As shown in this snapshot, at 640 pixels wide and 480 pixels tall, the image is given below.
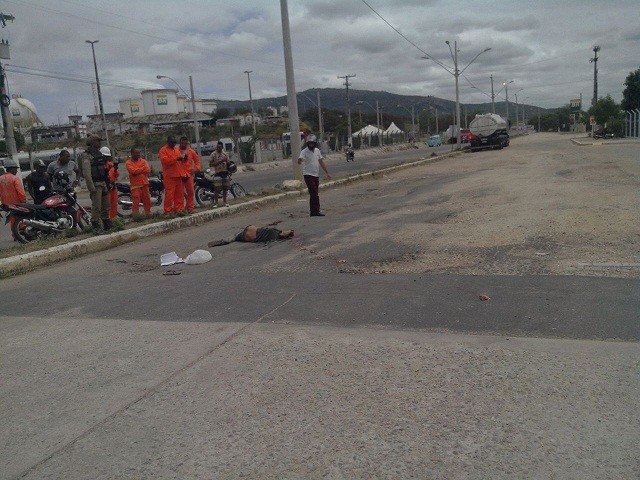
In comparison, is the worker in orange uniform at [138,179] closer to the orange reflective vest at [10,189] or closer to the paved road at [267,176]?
the paved road at [267,176]

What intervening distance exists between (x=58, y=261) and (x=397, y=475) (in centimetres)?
853

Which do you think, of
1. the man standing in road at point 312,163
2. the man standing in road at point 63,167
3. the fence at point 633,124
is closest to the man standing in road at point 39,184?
the man standing in road at point 63,167

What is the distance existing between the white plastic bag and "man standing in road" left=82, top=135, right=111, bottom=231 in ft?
11.5

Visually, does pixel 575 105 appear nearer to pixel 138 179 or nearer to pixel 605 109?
pixel 605 109

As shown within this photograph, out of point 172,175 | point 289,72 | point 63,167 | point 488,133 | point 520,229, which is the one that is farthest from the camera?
point 488,133

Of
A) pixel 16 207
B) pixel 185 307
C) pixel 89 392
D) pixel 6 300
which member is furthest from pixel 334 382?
pixel 16 207

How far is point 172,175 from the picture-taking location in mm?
13828

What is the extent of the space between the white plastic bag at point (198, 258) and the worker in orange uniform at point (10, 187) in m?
5.26

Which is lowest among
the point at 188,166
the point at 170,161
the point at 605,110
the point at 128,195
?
the point at 128,195

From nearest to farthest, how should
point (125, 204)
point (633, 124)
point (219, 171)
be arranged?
point (219, 171) < point (125, 204) < point (633, 124)

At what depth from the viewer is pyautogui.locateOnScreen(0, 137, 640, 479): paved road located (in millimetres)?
3381

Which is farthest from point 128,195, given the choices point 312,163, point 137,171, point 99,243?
point 312,163

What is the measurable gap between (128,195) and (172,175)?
170 inches

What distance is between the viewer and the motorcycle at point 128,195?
55.5ft
